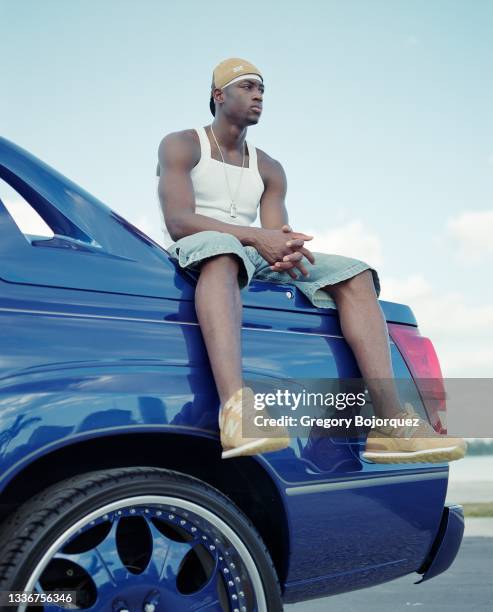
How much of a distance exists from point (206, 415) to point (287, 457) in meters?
0.28

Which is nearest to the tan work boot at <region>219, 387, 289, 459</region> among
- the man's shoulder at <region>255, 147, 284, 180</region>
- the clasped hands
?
the clasped hands

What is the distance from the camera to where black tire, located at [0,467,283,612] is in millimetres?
2111

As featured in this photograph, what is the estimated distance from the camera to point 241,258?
2648 millimetres

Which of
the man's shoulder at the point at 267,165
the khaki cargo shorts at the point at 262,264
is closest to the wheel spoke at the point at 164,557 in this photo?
the khaki cargo shorts at the point at 262,264

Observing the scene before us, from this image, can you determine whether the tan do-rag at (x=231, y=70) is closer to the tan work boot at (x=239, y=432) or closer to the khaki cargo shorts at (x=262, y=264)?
the khaki cargo shorts at (x=262, y=264)

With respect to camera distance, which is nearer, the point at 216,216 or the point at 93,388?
the point at 93,388

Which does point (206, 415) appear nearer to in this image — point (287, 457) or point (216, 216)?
point (287, 457)

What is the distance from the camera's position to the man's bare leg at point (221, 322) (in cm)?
240

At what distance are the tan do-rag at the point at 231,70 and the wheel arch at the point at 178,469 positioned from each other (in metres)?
1.58

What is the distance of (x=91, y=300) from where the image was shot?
7.71 ft

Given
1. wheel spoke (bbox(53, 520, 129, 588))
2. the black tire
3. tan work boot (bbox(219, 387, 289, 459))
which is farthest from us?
tan work boot (bbox(219, 387, 289, 459))

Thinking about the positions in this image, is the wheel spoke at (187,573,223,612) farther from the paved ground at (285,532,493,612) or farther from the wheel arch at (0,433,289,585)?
the paved ground at (285,532,493,612)

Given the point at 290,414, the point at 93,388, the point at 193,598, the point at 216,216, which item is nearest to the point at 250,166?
the point at 216,216

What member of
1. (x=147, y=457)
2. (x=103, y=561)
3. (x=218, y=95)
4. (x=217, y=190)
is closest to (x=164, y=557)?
(x=103, y=561)
